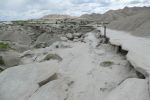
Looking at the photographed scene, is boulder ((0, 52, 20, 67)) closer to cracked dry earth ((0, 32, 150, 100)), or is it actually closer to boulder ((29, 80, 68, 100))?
cracked dry earth ((0, 32, 150, 100))

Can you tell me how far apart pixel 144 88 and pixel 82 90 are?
5.14 ft

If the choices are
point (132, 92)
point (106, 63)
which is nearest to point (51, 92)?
point (132, 92)

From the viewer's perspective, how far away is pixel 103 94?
505cm

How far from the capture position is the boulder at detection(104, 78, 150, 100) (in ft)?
13.4

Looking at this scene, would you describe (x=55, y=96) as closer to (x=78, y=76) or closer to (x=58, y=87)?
(x=58, y=87)

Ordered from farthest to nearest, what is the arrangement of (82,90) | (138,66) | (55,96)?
1. (138,66)
2. (82,90)
3. (55,96)

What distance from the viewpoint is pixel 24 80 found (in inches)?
218

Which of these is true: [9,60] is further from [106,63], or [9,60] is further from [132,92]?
[132,92]

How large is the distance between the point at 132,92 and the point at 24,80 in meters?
2.70

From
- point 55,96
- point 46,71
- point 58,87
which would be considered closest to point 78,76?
point 46,71

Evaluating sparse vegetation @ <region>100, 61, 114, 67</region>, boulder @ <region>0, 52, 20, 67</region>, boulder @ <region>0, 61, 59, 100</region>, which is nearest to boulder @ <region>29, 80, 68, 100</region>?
boulder @ <region>0, 61, 59, 100</region>

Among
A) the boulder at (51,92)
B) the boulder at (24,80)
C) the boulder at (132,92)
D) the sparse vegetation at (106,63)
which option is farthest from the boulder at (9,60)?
the boulder at (132,92)

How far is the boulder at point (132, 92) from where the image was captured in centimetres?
409

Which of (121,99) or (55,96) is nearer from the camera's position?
(121,99)
